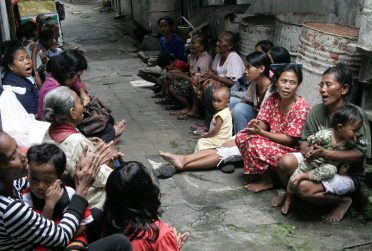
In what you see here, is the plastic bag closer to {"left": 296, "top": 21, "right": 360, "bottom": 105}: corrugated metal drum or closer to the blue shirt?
{"left": 296, "top": 21, "right": 360, "bottom": 105}: corrugated metal drum

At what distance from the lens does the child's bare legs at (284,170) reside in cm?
426

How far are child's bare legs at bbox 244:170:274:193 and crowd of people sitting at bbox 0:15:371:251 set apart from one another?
11mm

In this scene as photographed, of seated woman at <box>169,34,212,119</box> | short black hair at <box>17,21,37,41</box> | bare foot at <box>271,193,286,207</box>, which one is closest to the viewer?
bare foot at <box>271,193,286,207</box>

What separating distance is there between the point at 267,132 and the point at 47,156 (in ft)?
7.87

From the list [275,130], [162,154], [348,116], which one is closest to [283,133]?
[275,130]

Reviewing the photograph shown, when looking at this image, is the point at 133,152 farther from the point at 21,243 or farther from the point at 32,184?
the point at 21,243

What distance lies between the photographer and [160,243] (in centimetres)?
278

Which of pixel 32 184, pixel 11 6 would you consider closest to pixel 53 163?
pixel 32 184

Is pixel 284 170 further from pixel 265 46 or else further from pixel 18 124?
pixel 18 124

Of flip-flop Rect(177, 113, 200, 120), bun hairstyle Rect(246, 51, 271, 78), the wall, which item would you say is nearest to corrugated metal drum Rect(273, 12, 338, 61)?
the wall

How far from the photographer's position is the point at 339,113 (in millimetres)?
3795

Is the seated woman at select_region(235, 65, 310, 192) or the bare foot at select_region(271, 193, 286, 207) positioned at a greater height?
the seated woman at select_region(235, 65, 310, 192)

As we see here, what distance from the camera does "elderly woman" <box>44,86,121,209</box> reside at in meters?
3.34

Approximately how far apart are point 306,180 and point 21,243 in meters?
2.49
